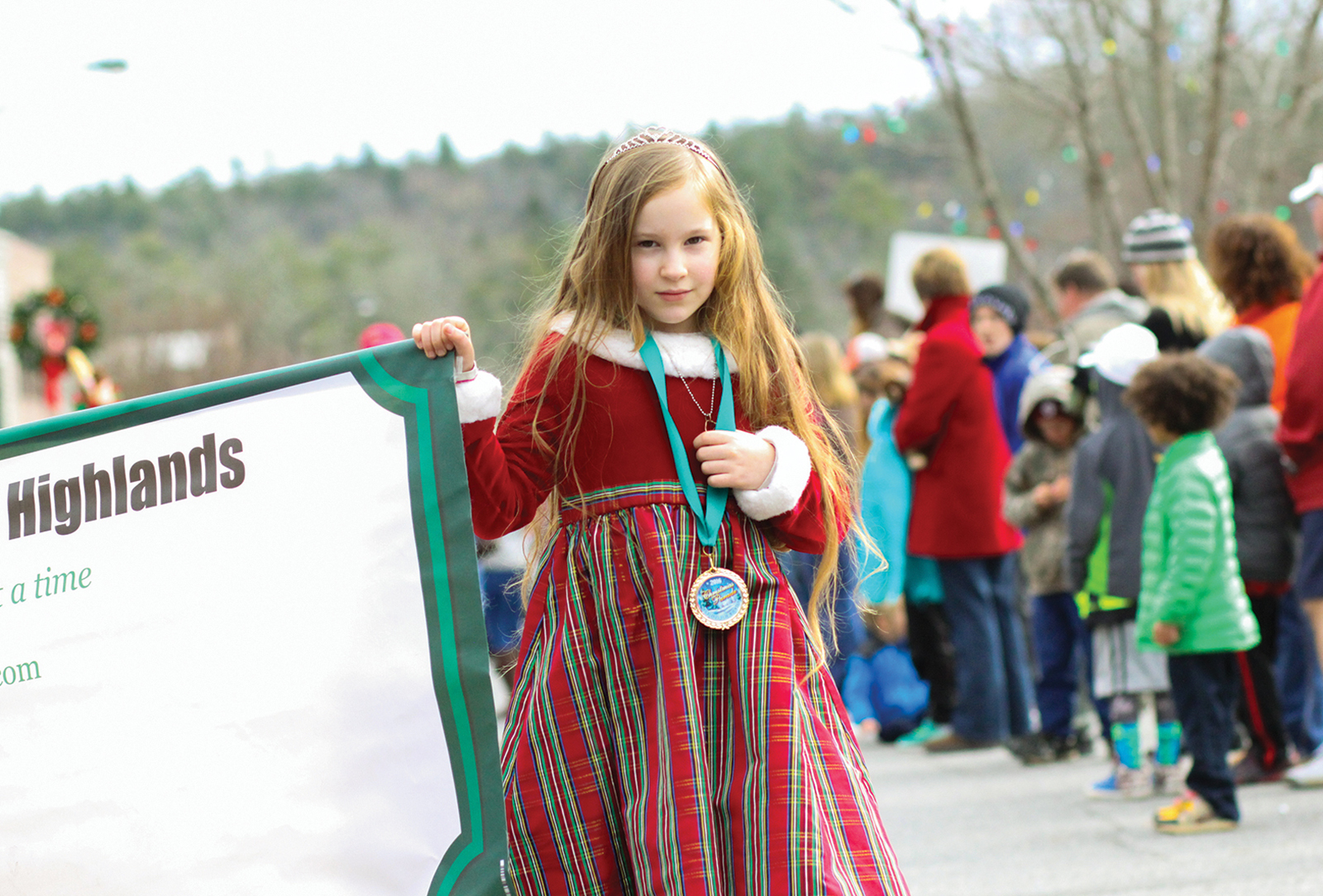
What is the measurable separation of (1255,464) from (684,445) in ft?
11.5

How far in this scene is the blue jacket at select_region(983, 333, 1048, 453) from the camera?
7523 mm

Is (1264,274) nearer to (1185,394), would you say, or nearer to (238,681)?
(1185,394)

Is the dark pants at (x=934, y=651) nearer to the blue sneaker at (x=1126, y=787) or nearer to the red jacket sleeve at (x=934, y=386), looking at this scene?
the red jacket sleeve at (x=934, y=386)

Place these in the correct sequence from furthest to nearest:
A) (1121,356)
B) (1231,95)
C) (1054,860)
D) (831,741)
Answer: (1231,95), (1121,356), (1054,860), (831,741)

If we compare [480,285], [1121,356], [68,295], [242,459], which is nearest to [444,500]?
[242,459]

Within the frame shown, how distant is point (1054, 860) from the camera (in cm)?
481

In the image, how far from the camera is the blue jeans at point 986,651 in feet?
23.1

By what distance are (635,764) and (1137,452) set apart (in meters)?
3.53

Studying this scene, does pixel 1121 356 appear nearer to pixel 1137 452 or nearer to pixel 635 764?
pixel 1137 452

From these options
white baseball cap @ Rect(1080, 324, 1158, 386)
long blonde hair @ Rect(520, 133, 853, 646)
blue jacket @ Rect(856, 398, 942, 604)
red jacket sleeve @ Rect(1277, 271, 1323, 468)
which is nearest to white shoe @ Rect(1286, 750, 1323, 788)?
red jacket sleeve @ Rect(1277, 271, 1323, 468)

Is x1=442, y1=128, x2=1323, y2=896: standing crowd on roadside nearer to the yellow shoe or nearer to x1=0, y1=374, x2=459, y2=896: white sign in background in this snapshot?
the yellow shoe

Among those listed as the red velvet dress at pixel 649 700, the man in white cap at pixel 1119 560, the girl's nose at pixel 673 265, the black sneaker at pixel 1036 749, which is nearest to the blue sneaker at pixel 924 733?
the black sneaker at pixel 1036 749

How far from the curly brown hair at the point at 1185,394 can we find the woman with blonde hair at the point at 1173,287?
0.94 m

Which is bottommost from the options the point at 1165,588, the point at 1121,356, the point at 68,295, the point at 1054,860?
the point at 1054,860
